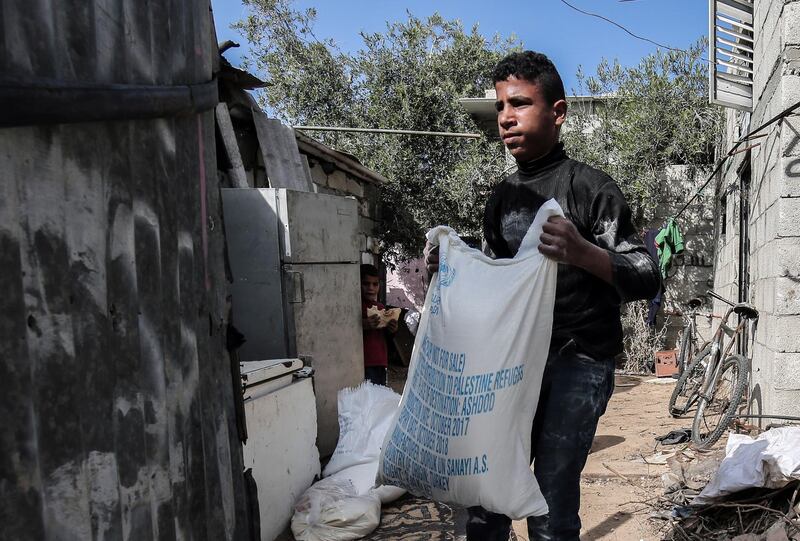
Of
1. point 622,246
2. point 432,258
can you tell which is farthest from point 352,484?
point 622,246

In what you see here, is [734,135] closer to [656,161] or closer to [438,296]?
[656,161]

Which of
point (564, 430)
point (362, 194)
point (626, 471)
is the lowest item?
point (626, 471)

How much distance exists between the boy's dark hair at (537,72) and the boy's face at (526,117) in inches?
0.6

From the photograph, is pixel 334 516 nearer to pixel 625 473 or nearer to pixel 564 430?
pixel 564 430

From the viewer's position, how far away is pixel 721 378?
573 centimetres

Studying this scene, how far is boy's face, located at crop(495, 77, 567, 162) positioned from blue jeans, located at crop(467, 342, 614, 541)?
64cm

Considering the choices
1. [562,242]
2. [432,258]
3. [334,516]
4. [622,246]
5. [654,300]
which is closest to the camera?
[562,242]

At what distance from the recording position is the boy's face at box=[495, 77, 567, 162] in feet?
6.60

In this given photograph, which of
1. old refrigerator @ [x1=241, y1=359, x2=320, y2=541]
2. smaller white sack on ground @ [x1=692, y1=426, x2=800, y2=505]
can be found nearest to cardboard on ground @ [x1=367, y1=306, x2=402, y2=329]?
old refrigerator @ [x1=241, y1=359, x2=320, y2=541]

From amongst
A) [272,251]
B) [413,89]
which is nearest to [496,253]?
[272,251]

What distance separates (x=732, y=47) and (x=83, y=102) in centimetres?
653

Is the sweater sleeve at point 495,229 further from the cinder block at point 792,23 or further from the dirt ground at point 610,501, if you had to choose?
the cinder block at point 792,23

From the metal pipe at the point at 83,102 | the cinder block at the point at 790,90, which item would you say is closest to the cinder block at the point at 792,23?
the cinder block at the point at 790,90

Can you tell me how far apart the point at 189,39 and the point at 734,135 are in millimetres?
7533
